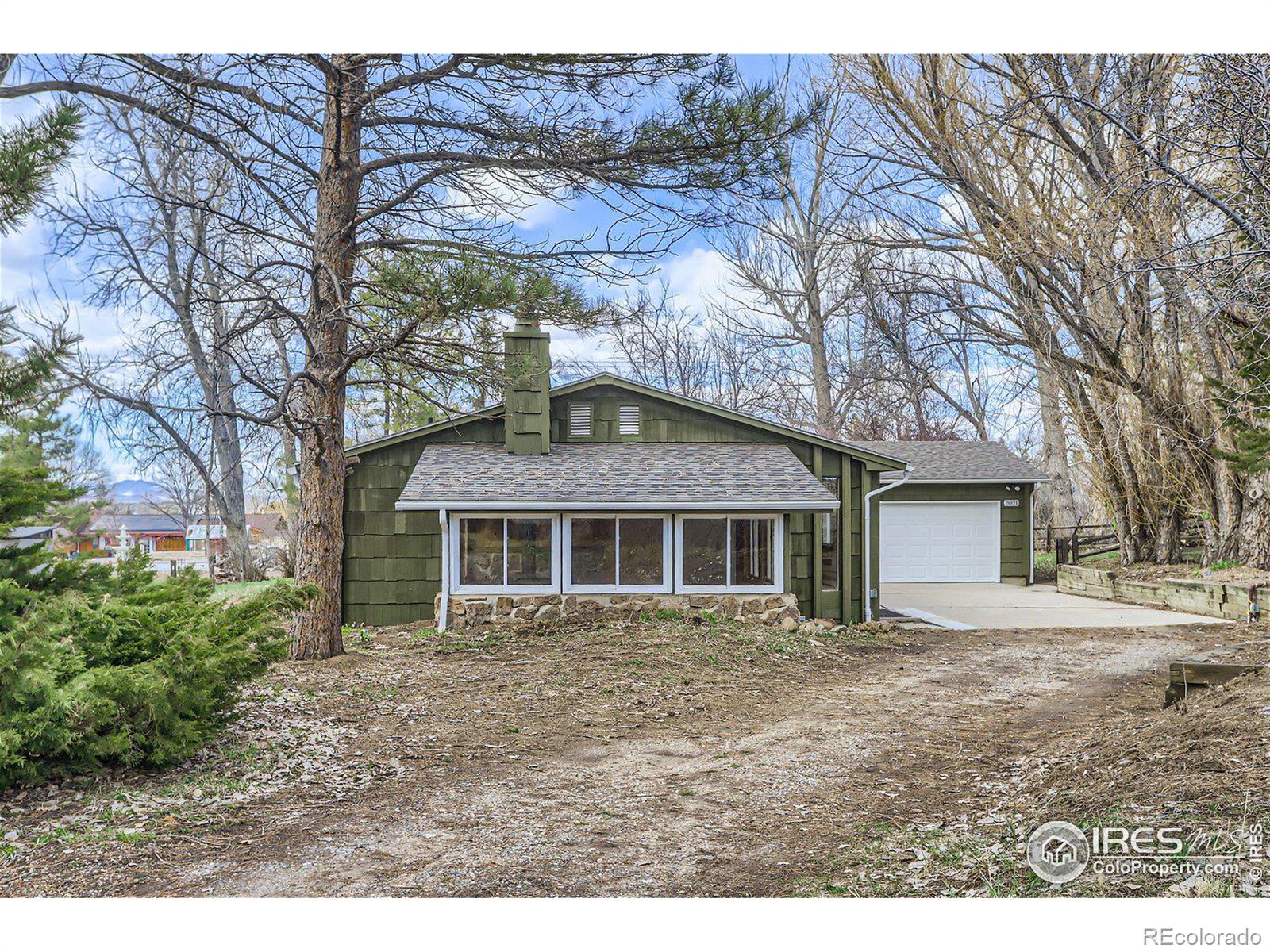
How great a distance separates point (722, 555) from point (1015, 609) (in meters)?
5.29

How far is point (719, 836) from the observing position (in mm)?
3582

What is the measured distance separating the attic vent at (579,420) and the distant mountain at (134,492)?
495cm

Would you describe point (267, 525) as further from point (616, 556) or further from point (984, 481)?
point (984, 481)

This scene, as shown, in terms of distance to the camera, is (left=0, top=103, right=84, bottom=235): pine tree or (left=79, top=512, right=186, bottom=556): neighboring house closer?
(left=0, top=103, right=84, bottom=235): pine tree

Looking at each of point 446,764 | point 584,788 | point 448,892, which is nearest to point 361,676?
point 446,764

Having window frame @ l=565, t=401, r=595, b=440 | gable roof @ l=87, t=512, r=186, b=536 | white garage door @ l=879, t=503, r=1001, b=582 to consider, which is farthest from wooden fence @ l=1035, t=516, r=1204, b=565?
gable roof @ l=87, t=512, r=186, b=536

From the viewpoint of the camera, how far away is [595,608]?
30.9ft

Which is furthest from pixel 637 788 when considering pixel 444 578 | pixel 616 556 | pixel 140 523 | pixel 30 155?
pixel 140 523

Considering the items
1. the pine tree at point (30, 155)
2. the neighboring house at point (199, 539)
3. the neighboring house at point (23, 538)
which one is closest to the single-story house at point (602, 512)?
the neighboring house at point (23, 538)

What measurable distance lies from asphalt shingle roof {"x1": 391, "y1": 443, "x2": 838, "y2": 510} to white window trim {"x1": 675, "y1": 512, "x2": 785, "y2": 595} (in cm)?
34

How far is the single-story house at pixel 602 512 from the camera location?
948 cm

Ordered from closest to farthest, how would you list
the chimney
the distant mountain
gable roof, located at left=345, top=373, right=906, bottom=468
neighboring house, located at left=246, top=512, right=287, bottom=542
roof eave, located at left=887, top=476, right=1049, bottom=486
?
the distant mountain
the chimney
gable roof, located at left=345, top=373, right=906, bottom=468
neighboring house, located at left=246, top=512, right=287, bottom=542
roof eave, located at left=887, top=476, right=1049, bottom=486

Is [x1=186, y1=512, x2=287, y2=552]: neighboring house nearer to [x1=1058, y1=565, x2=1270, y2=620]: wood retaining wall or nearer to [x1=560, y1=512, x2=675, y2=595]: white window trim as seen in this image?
[x1=560, y1=512, x2=675, y2=595]: white window trim

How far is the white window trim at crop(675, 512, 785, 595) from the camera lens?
9.69 metres
